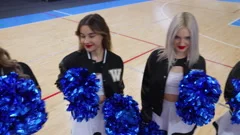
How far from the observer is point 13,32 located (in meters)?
5.35

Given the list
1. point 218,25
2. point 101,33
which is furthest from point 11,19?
point 101,33

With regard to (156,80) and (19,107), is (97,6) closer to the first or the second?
(156,80)

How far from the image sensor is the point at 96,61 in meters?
1.56

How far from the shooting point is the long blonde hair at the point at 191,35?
1.47m

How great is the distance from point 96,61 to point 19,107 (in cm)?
61

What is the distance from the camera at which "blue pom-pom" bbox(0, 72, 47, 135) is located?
1039 mm

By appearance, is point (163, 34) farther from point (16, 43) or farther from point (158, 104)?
point (158, 104)

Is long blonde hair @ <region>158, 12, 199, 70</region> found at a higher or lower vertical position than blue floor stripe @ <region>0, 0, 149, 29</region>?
higher

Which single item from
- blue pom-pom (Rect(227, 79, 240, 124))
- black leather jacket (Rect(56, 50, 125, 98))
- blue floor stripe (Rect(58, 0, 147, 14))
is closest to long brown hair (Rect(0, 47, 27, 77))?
black leather jacket (Rect(56, 50, 125, 98))

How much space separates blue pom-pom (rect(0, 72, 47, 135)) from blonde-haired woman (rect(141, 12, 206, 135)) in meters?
0.72

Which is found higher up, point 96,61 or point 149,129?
point 96,61

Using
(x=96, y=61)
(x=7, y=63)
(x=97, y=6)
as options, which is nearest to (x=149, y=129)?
(x=96, y=61)

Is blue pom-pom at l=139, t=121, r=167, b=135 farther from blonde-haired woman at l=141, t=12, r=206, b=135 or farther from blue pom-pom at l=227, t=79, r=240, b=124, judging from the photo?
blue pom-pom at l=227, t=79, r=240, b=124

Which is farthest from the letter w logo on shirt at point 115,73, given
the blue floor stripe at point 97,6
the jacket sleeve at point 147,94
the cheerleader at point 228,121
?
the blue floor stripe at point 97,6
